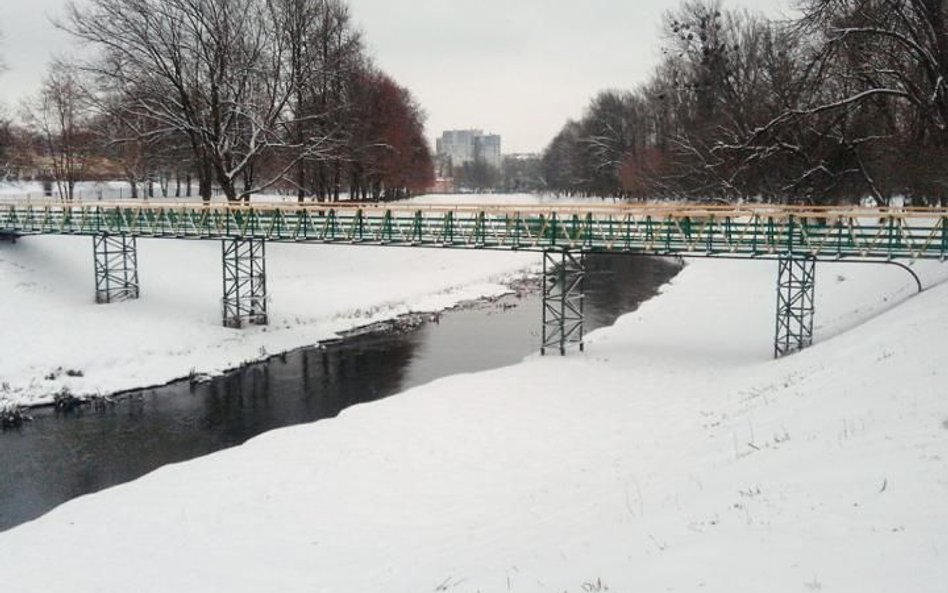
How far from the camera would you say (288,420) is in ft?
69.1

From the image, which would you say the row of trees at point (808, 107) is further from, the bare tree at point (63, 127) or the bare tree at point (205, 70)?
the bare tree at point (63, 127)

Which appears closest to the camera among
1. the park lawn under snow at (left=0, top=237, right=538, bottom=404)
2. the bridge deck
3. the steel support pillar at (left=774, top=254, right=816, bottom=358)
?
the bridge deck

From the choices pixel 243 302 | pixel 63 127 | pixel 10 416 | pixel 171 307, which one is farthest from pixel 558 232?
pixel 63 127

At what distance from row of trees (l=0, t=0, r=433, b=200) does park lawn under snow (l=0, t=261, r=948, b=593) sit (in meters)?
25.7

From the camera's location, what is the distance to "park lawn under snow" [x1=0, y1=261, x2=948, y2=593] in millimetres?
7777

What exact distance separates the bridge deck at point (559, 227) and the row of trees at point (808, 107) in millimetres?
4452

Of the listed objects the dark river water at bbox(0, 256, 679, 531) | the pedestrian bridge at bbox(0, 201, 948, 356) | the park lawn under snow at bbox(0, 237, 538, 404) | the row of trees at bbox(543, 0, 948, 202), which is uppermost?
the row of trees at bbox(543, 0, 948, 202)

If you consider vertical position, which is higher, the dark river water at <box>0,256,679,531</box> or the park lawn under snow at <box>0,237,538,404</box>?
the park lawn under snow at <box>0,237,538,404</box>

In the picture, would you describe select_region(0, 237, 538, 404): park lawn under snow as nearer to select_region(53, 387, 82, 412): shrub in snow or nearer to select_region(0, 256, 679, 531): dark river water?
select_region(53, 387, 82, 412): shrub in snow

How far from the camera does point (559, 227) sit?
92.1 ft

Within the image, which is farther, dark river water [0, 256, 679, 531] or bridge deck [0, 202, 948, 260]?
bridge deck [0, 202, 948, 260]

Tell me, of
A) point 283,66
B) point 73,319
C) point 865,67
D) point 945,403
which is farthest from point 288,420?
point 283,66

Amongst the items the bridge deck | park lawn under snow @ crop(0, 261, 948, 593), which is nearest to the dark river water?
park lawn under snow @ crop(0, 261, 948, 593)

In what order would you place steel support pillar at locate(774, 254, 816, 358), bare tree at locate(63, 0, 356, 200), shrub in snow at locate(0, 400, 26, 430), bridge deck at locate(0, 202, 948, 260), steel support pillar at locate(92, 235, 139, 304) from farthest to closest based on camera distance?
bare tree at locate(63, 0, 356, 200) < steel support pillar at locate(92, 235, 139, 304) < steel support pillar at locate(774, 254, 816, 358) < bridge deck at locate(0, 202, 948, 260) < shrub in snow at locate(0, 400, 26, 430)
